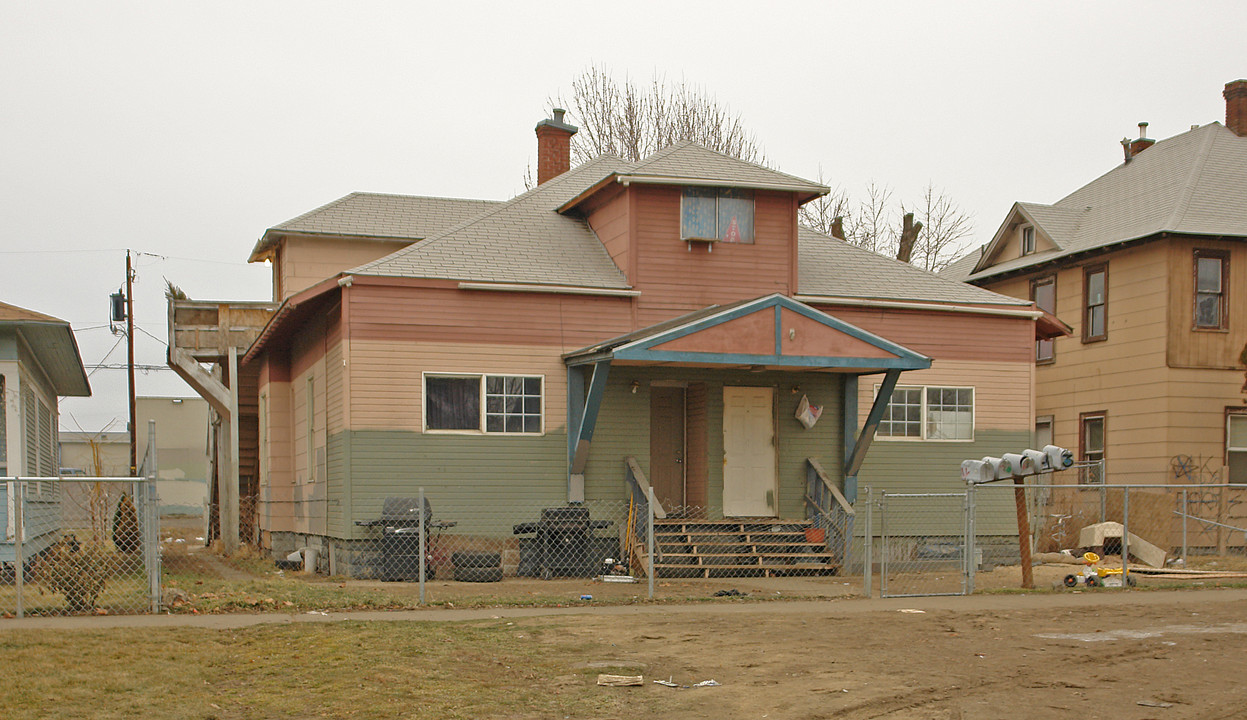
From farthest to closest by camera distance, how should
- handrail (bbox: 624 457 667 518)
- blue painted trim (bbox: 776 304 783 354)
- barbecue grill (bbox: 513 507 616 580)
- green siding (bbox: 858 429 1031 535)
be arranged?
1. green siding (bbox: 858 429 1031 535)
2. handrail (bbox: 624 457 667 518)
3. barbecue grill (bbox: 513 507 616 580)
4. blue painted trim (bbox: 776 304 783 354)

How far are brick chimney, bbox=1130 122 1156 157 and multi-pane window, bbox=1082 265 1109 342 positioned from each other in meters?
5.39

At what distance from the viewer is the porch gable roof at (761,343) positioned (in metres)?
16.9

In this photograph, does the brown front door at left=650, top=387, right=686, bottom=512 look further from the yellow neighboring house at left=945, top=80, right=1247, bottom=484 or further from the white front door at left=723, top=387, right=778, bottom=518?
the yellow neighboring house at left=945, top=80, right=1247, bottom=484

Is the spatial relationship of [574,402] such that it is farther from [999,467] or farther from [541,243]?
[999,467]

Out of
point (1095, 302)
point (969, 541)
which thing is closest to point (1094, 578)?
point (969, 541)

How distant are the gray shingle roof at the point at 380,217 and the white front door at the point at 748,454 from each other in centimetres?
783

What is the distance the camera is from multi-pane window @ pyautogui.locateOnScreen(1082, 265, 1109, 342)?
2447cm

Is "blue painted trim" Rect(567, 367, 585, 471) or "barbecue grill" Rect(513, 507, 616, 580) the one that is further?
"blue painted trim" Rect(567, 367, 585, 471)

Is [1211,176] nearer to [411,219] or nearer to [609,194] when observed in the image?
[609,194]

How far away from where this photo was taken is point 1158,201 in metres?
24.3

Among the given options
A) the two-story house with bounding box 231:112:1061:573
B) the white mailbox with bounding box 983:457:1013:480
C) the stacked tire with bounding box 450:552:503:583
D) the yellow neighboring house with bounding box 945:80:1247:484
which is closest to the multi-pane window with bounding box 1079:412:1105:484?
the yellow neighboring house with bounding box 945:80:1247:484

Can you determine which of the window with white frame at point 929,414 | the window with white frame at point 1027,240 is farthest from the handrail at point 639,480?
the window with white frame at point 1027,240

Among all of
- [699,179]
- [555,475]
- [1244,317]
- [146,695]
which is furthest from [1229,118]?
[146,695]

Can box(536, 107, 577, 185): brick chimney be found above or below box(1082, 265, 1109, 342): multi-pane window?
above
